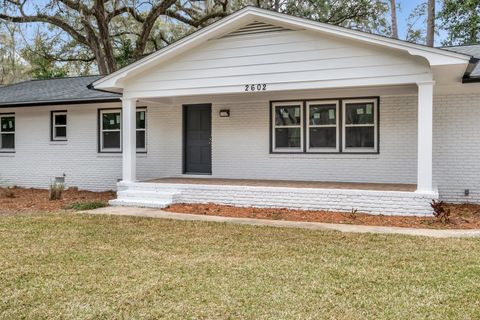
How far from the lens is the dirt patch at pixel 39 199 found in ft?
32.2

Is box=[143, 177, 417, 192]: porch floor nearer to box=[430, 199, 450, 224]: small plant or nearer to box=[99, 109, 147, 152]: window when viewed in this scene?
box=[430, 199, 450, 224]: small plant

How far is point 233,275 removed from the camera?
479 centimetres

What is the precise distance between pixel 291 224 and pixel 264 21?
4.41 metres

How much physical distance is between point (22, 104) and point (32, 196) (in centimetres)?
313

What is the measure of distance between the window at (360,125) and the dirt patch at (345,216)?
7.48 feet

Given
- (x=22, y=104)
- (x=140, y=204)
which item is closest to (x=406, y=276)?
(x=140, y=204)

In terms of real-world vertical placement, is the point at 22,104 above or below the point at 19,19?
below

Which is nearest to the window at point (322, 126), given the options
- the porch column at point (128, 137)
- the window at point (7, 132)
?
the porch column at point (128, 137)

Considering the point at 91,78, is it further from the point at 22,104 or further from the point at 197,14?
the point at 197,14

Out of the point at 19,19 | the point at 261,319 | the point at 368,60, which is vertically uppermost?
the point at 19,19

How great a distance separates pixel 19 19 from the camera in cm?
1789

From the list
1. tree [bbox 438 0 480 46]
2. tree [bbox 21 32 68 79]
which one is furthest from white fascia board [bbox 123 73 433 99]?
tree [bbox 21 32 68 79]

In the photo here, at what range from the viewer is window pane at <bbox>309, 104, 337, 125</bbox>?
1060 cm

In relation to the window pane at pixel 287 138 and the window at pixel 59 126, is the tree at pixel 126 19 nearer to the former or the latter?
the window at pixel 59 126
